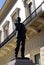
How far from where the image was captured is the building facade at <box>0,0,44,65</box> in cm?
1516

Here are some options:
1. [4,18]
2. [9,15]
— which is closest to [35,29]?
[9,15]

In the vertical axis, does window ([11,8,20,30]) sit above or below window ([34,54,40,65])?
above

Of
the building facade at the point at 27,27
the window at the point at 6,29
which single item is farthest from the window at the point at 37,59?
the window at the point at 6,29

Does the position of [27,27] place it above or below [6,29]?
below

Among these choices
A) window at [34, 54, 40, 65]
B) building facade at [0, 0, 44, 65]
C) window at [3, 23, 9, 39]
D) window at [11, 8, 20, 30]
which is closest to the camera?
building facade at [0, 0, 44, 65]

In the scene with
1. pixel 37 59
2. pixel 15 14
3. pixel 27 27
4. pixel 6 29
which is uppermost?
pixel 15 14

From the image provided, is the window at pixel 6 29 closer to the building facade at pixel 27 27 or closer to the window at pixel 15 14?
the building facade at pixel 27 27

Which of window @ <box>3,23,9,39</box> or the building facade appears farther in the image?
window @ <box>3,23,9,39</box>

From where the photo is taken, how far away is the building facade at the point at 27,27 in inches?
597

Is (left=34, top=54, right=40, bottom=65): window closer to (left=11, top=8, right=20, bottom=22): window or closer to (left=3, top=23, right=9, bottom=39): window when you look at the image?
(left=11, top=8, right=20, bottom=22): window

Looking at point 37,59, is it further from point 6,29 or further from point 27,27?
point 6,29

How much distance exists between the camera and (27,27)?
15.4m

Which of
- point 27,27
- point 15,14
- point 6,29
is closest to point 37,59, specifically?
point 27,27

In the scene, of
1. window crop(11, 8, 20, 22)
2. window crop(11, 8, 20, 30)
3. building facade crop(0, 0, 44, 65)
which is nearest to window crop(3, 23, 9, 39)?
building facade crop(0, 0, 44, 65)
